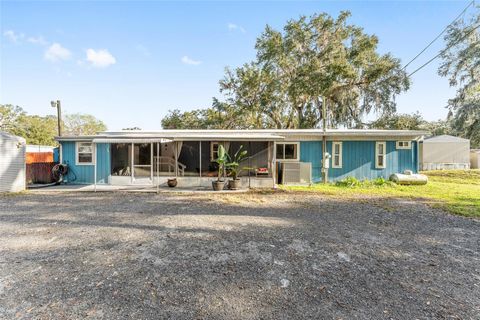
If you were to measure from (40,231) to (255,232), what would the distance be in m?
4.37

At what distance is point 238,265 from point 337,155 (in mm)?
9952

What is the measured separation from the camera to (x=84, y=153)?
1123 centimetres

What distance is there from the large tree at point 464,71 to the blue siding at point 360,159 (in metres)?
8.23

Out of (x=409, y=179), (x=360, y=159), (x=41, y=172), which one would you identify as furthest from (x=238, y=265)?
(x=41, y=172)

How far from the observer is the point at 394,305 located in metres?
2.40

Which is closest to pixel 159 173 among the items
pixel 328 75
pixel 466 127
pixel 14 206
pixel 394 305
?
pixel 14 206

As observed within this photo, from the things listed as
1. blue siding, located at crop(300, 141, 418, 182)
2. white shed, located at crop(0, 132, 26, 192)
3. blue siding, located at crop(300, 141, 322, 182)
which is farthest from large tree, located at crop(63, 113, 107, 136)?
blue siding, located at crop(300, 141, 418, 182)

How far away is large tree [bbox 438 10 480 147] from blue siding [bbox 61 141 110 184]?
20.3 metres

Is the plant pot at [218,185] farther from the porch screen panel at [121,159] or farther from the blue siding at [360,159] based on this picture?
the blue siding at [360,159]

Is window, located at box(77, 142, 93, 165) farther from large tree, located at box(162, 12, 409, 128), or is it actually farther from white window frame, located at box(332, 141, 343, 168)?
large tree, located at box(162, 12, 409, 128)

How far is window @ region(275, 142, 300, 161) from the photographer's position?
1184 centimetres

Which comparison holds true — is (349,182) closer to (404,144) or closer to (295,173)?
(295,173)

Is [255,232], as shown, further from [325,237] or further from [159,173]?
[159,173]

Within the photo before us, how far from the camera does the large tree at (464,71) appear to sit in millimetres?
14901
